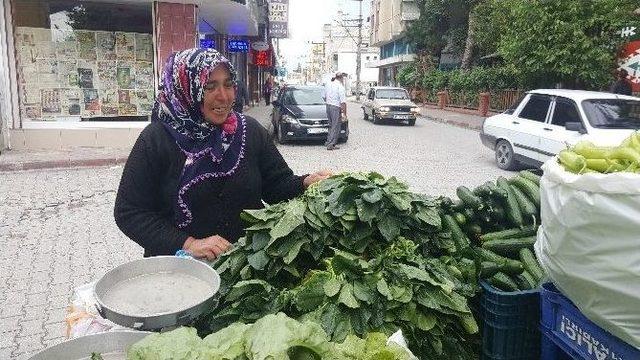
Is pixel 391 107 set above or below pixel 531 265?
above

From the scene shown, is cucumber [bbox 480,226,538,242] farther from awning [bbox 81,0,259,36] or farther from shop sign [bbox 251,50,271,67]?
shop sign [bbox 251,50,271,67]

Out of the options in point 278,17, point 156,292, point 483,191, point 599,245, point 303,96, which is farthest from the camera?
point 278,17

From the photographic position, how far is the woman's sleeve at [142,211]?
2424 millimetres

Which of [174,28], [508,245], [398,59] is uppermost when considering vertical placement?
[398,59]

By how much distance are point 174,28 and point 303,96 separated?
4.94 meters

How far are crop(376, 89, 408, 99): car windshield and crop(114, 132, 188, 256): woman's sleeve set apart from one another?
67.8 ft

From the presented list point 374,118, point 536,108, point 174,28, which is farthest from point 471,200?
point 374,118

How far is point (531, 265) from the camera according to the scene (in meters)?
2.76

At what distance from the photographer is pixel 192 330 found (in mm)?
1433

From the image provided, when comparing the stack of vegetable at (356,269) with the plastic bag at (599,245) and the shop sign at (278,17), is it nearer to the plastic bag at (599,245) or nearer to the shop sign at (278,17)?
the plastic bag at (599,245)

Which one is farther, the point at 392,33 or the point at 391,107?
the point at 392,33

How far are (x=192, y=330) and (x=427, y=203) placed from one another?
140cm

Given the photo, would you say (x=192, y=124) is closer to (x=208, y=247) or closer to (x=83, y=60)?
(x=208, y=247)

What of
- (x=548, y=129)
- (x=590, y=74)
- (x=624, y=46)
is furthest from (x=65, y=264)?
(x=624, y=46)
